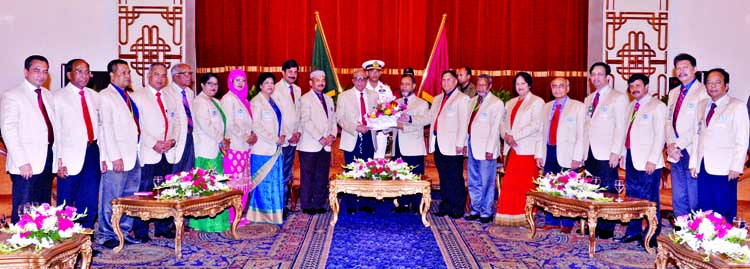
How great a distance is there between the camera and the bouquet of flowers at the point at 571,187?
5694 mm

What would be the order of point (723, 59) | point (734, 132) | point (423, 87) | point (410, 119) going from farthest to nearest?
point (423, 87) < point (723, 59) < point (410, 119) < point (734, 132)

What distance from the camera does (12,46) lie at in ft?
34.3

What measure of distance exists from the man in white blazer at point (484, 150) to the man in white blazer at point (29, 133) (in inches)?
167

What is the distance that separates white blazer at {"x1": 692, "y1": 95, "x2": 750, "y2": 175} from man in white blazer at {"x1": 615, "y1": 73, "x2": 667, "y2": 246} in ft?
1.78

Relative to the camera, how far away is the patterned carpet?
530 cm

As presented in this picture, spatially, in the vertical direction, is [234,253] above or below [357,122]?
below

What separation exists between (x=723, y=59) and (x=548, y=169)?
507 cm

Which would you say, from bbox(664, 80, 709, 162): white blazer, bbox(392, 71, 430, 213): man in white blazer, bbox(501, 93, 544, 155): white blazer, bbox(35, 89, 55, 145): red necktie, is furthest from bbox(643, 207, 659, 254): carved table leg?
bbox(35, 89, 55, 145): red necktie

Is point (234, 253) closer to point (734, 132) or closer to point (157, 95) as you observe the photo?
point (157, 95)

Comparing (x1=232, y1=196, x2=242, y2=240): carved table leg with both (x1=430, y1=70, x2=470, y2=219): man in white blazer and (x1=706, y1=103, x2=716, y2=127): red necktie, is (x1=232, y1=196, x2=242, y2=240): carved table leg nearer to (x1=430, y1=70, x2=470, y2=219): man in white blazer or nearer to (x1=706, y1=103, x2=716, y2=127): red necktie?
(x1=430, y1=70, x2=470, y2=219): man in white blazer

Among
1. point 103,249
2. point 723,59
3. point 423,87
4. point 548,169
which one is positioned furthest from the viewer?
point 423,87

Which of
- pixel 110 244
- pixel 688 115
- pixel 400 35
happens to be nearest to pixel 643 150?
pixel 688 115

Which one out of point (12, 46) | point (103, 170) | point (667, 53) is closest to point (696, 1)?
point (667, 53)

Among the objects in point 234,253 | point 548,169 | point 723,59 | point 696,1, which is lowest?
point 234,253
